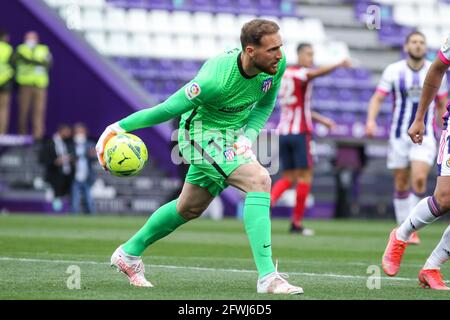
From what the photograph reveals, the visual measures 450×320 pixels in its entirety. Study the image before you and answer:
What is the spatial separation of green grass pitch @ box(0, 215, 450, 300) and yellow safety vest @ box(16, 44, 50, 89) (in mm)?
5092

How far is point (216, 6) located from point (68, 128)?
568 centimetres

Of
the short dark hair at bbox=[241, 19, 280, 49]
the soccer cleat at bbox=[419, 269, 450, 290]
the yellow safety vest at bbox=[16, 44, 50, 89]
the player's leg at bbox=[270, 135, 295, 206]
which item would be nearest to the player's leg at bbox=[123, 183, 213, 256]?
the short dark hair at bbox=[241, 19, 280, 49]

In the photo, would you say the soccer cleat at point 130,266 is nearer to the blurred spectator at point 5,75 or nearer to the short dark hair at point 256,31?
the short dark hair at point 256,31

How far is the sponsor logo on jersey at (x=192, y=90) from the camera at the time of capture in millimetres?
6188

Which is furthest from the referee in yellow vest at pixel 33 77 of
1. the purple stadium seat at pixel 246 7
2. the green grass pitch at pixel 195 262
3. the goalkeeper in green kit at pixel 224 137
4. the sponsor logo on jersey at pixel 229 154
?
the sponsor logo on jersey at pixel 229 154

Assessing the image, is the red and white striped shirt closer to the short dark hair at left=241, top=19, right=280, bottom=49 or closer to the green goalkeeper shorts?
the green goalkeeper shorts

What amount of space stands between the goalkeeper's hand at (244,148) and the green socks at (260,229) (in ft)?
0.98

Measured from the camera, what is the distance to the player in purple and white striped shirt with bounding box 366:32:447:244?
11734 mm

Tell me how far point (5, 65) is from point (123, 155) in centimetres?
1352

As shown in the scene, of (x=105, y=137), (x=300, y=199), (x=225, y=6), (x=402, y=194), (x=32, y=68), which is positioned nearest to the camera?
(x=105, y=137)

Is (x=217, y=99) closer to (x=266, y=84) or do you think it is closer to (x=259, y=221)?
(x=266, y=84)

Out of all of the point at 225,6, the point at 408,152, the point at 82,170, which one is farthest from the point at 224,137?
the point at 225,6

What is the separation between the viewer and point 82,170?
1959 cm
